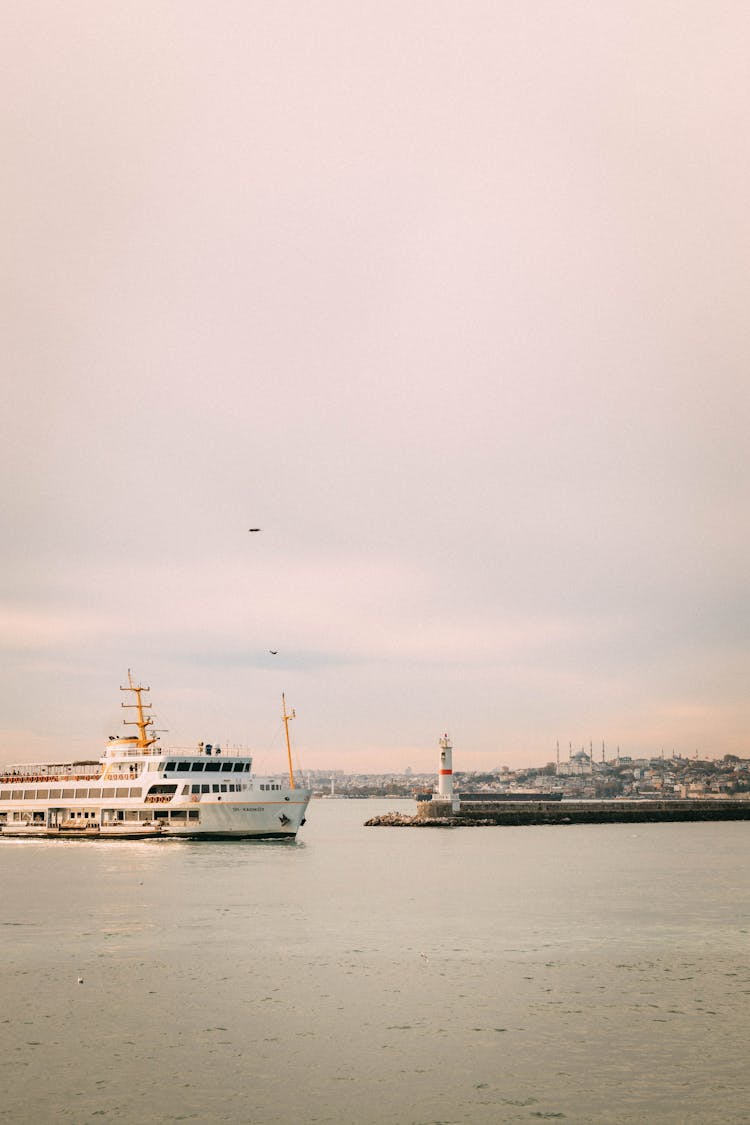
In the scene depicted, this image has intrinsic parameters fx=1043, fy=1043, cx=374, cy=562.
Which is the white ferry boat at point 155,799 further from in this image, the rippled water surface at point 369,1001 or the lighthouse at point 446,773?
the lighthouse at point 446,773

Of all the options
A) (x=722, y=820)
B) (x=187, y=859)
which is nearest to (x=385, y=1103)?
(x=187, y=859)

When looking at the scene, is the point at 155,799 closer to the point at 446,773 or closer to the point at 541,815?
the point at 446,773

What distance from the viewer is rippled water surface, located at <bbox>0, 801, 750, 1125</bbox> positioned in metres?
18.1

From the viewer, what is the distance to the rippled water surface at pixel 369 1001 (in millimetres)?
18078

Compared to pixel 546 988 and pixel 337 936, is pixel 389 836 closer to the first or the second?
pixel 337 936

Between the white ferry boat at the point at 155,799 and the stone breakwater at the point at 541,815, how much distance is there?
177 ft

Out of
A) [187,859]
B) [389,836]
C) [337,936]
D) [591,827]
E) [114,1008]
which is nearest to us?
[114,1008]

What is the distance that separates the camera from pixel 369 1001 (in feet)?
82.9

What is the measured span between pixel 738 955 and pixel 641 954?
2915 mm

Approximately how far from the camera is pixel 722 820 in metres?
152

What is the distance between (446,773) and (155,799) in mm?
64181

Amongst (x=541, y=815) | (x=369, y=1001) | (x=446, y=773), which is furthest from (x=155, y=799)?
(x=541, y=815)

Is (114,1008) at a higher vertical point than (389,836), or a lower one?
higher

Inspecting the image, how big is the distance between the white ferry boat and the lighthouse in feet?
173
